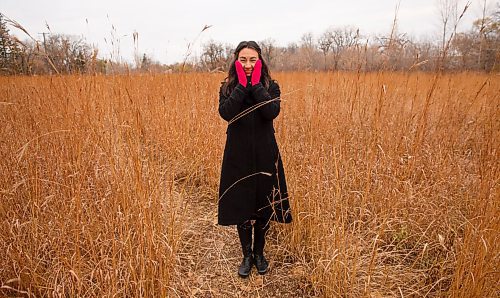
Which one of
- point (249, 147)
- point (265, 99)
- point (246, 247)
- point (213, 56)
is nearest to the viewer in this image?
point (265, 99)

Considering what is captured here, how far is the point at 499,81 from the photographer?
199 centimetres

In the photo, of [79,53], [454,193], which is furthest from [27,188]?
[454,193]

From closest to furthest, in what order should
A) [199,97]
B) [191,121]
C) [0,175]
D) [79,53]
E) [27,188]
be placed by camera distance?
[27,188], [0,175], [79,53], [191,121], [199,97]

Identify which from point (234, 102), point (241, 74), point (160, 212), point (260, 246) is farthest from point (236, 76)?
point (260, 246)

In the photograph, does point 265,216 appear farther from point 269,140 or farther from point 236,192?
point 269,140

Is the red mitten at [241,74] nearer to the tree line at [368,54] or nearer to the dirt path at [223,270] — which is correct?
→ the tree line at [368,54]

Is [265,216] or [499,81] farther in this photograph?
[499,81]

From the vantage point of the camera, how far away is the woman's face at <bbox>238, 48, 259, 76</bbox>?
1.59m

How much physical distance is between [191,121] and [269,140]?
5.88ft

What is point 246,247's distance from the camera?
A: 1828 millimetres

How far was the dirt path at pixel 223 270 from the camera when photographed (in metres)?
1.66

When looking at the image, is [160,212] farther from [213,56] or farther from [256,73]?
[213,56]

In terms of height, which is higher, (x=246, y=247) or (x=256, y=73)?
(x=256, y=73)

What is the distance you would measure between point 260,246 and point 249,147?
0.75 meters
